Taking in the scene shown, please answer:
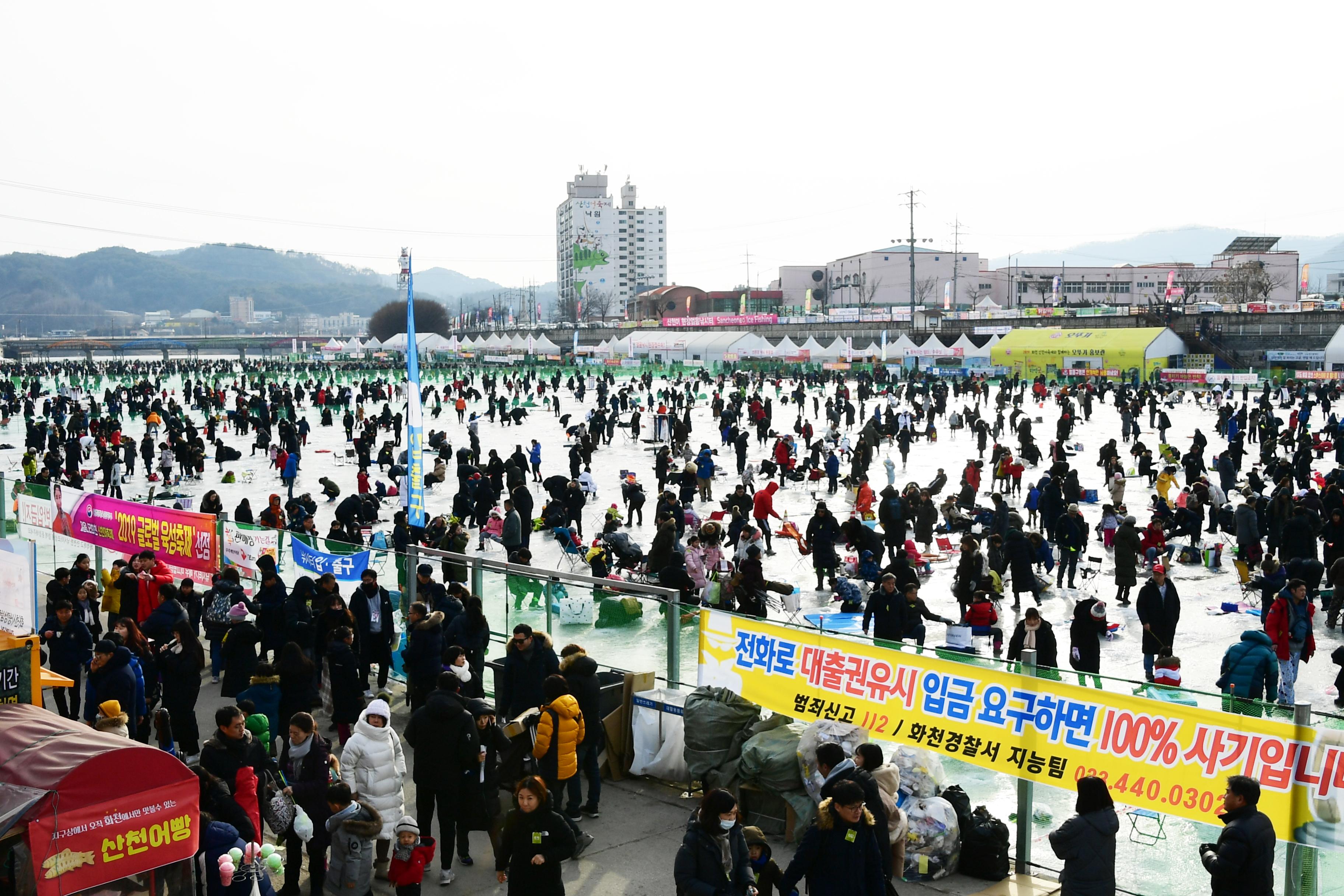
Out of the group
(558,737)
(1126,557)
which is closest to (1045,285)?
(1126,557)

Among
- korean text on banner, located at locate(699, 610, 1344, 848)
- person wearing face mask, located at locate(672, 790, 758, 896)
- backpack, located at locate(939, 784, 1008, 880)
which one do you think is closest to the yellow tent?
korean text on banner, located at locate(699, 610, 1344, 848)

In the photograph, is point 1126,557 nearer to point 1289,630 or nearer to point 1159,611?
point 1159,611

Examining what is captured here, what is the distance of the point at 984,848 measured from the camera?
6094 mm

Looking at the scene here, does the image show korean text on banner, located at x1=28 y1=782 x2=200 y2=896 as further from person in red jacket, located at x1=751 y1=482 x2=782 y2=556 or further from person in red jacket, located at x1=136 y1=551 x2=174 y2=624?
person in red jacket, located at x1=751 y1=482 x2=782 y2=556

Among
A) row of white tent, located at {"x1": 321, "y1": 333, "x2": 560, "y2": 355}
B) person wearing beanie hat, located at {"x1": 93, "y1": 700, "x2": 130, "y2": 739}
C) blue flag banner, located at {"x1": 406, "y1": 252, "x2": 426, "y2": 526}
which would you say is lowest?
person wearing beanie hat, located at {"x1": 93, "y1": 700, "x2": 130, "y2": 739}

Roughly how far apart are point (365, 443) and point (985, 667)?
63.3 feet

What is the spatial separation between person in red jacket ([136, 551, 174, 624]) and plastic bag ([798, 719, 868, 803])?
6.28 m

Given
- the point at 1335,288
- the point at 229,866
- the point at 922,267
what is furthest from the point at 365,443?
the point at 1335,288

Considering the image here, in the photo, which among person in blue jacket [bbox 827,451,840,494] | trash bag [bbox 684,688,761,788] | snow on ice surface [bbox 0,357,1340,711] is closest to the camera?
trash bag [bbox 684,688,761,788]

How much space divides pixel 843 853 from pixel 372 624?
5.85m

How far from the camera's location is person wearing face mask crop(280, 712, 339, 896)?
5.82 meters

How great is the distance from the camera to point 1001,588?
1262 centimetres

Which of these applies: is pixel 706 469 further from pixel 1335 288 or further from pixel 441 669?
pixel 1335 288

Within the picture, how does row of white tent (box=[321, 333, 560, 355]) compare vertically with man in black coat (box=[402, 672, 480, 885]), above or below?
above
